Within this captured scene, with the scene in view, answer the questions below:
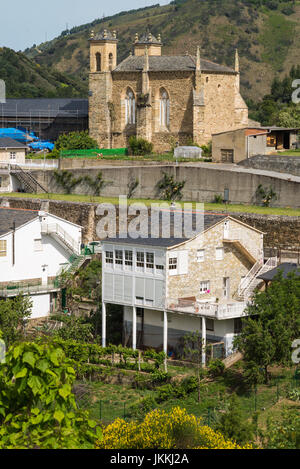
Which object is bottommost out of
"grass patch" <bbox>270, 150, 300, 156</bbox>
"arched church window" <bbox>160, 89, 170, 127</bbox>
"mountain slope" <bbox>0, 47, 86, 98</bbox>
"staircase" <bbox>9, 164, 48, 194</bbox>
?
A: "staircase" <bbox>9, 164, 48, 194</bbox>

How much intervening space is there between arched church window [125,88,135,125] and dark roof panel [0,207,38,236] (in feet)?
75.8

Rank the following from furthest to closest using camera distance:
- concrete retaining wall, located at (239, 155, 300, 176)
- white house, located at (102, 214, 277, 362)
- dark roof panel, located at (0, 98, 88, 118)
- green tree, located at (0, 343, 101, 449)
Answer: dark roof panel, located at (0, 98, 88, 118)
concrete retaining wall, located at (239, 155, 300, 176)
white house, located at (102, 214, 277, 362)
green tree, located at (0, 343, 101, 449)

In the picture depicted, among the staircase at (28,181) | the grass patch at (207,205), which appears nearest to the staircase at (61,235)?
the grass patch at (207,205)

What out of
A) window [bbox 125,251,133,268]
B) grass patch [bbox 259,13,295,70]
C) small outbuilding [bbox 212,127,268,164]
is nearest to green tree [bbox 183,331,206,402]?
window [bbox 125,251,133,268]

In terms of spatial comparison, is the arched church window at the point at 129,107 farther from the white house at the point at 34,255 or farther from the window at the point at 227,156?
the white house at the point at 34,255

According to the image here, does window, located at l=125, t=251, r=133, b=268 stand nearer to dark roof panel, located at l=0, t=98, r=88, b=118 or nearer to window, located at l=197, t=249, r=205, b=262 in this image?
window, located at l=197, t=249, r=205, b=262

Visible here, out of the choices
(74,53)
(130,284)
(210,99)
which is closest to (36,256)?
(130,284)

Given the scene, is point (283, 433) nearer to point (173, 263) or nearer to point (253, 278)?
point (173, 263)

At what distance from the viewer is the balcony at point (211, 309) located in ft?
115

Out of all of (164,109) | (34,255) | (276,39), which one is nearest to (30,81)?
(276,39)

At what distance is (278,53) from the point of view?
148 metres

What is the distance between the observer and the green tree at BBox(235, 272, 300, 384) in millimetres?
32094

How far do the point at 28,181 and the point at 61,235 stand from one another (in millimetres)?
15100

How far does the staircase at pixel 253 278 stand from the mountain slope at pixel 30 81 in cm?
7717
